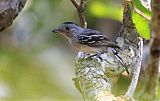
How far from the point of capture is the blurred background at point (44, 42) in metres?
3.21

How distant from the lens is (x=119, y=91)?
2.12 meters

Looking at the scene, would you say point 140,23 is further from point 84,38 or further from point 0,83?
point 84,38

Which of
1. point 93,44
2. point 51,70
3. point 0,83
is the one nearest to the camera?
point 0,83

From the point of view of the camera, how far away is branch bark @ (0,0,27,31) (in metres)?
2.17

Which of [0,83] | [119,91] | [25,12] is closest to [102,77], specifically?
[119,91]

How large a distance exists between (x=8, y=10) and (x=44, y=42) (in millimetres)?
2236

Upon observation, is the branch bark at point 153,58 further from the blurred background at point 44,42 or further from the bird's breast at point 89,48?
the bird's breast at point 89,48

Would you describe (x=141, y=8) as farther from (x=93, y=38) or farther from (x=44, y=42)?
(x=44, y=42)

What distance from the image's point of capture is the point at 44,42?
440 cm

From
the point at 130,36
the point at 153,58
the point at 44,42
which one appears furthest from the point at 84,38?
the point at 153,58

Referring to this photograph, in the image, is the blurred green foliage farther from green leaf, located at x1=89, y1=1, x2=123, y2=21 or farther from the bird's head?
the bird's head

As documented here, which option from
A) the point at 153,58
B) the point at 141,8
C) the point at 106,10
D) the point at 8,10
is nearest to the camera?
the point at 153,58

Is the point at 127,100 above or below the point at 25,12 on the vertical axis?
above

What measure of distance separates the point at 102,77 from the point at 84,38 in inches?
70.4
